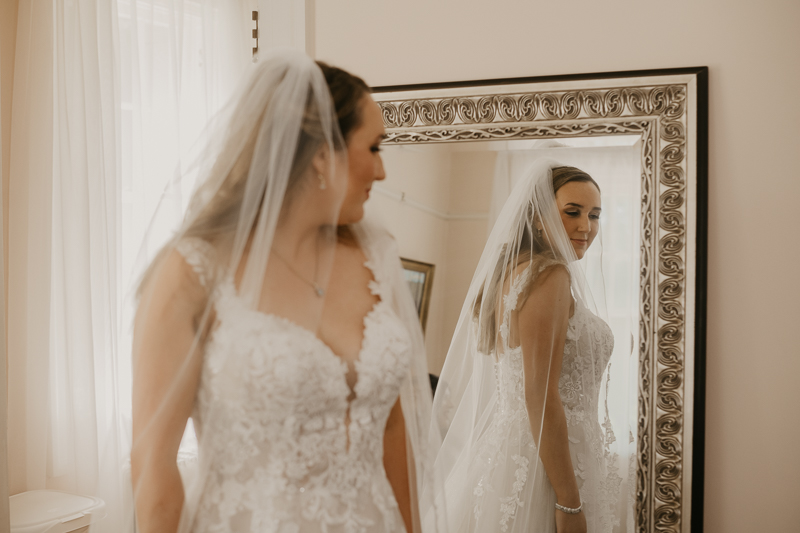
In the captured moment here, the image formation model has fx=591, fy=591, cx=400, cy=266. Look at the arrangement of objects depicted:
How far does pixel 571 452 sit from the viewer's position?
61.6 inches

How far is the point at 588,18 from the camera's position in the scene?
1.68m

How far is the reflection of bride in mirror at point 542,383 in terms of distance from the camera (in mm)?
1552

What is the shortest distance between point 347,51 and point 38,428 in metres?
1.81

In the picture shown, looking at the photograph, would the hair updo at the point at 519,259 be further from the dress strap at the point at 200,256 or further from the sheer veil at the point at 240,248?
the dress strap at the point at 200,256

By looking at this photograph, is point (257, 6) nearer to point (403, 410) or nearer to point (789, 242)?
point (403, 410)

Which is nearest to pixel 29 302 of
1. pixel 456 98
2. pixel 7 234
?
pixel 7 234

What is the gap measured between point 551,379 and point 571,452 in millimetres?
206

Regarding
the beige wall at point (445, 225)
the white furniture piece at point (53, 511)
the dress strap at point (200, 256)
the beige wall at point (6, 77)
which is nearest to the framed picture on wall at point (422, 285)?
the beige wall at point (445, 225)

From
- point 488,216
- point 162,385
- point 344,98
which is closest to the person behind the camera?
point 162,385

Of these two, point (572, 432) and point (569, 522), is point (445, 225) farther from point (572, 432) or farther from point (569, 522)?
→ point (569, 522)

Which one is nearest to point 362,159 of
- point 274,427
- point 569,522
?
point 274,427

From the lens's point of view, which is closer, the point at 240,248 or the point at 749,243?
the point at 240,248

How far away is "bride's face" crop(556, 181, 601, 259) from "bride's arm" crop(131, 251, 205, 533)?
104 centimetres

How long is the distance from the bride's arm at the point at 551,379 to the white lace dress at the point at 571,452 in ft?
0.06
